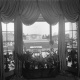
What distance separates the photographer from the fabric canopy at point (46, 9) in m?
3.41

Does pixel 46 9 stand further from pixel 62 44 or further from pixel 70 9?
pixel 62 44

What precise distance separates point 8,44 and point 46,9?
1.61 m

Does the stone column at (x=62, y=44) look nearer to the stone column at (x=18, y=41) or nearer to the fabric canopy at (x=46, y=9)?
the fabric canopy at (x=46, y=9)

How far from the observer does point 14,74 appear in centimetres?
360

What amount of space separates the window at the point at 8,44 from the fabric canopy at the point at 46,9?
1.62ft

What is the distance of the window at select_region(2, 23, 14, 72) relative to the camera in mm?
3512

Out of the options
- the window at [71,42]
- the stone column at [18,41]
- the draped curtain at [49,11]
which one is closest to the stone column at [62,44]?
the window at [71,42]

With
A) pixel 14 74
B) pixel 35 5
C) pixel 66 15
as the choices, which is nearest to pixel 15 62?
pixel 14 74

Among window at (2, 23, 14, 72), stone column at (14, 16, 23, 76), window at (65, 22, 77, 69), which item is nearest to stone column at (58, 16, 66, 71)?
window at (65, 22, 77, 69)

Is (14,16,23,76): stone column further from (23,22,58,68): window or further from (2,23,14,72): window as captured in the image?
(23,22,58,68): window

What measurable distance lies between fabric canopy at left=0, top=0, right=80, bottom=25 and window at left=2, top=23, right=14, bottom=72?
19.4 inches

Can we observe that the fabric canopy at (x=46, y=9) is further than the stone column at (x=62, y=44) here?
No

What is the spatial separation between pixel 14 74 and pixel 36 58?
884 millimetres

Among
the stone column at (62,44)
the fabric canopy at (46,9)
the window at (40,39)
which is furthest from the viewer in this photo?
the window at (40,39)
